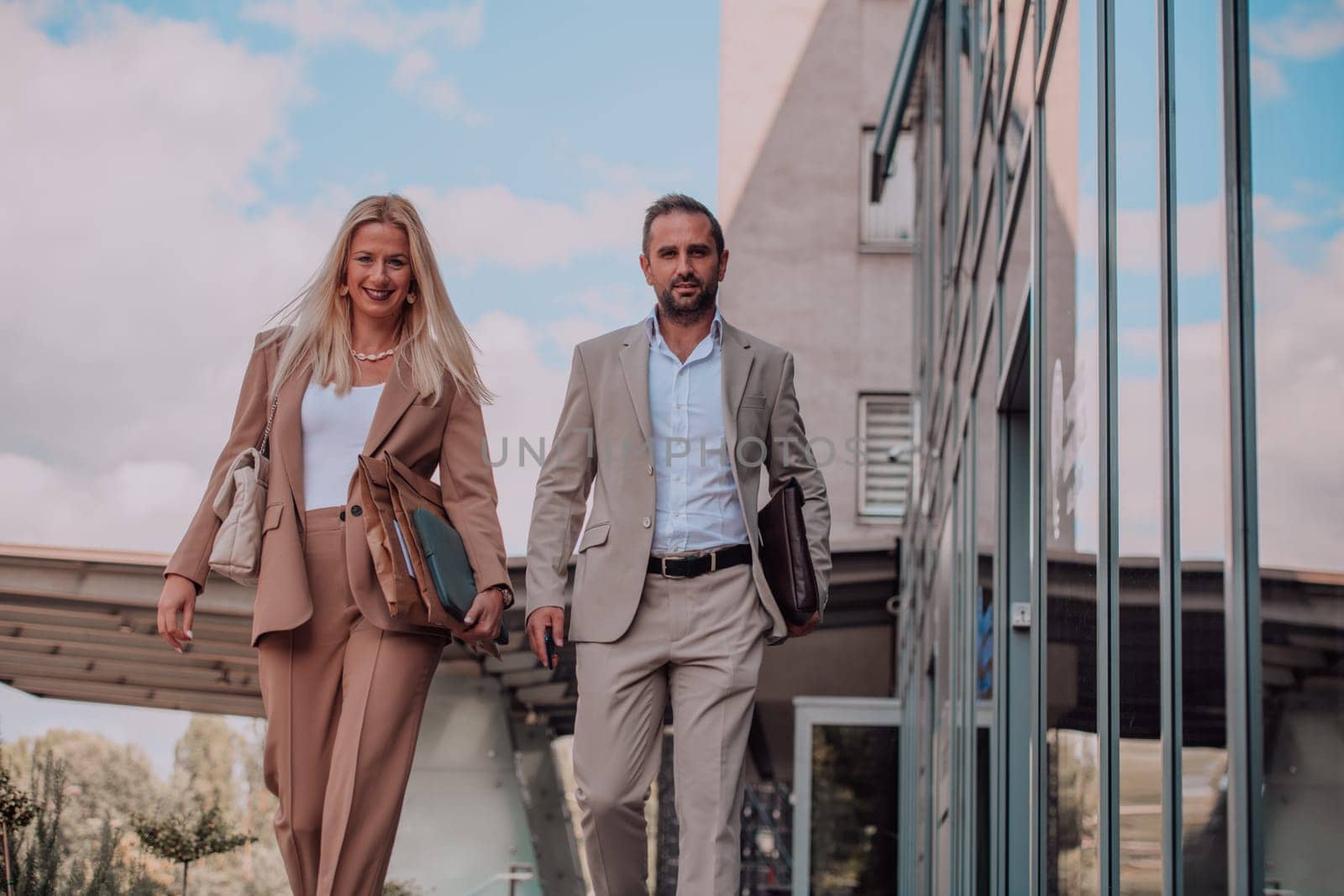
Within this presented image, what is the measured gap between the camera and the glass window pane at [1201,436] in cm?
338

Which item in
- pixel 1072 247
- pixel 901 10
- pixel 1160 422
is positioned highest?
pixel 901 10

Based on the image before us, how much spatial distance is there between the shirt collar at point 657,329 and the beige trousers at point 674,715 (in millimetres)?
785

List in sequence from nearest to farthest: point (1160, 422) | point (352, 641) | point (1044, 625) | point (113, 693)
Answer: point (1160, 422), point (352, 641), point (1044, 625), point (113, 693)

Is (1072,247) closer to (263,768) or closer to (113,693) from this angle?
(263,768)

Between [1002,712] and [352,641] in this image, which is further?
[1002,712]

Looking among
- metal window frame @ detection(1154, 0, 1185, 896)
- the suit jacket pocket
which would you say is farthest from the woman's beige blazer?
metal window frame @ detection(1154, 0, 1185, 896)

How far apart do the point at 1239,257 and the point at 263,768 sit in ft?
10.7

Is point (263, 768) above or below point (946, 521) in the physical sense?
below

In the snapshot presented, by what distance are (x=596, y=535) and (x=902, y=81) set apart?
11.4 m

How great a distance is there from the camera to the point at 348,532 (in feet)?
17.6

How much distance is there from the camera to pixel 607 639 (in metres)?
5.62

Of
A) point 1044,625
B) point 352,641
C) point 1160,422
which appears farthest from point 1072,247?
point 352,641

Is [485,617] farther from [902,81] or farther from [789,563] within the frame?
[902,81]

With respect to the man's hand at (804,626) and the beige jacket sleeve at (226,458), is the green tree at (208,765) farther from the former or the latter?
the man's hand at (804,626)
